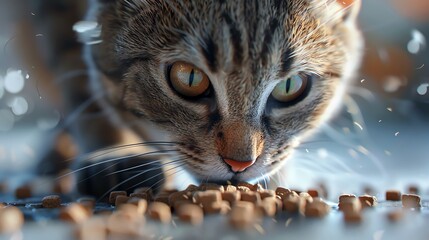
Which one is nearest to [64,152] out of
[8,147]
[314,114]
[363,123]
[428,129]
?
[8,147]

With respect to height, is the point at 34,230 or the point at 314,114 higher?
the point at 314,114

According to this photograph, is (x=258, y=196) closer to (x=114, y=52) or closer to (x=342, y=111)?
(x=114, y=52)

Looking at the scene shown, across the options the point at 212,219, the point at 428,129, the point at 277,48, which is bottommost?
the point at 212,219

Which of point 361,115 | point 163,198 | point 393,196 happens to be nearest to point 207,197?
point 163,198

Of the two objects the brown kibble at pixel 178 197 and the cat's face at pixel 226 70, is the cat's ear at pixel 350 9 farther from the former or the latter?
the brown kibble at pixel 178 197

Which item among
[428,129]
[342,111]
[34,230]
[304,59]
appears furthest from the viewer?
[428,129]

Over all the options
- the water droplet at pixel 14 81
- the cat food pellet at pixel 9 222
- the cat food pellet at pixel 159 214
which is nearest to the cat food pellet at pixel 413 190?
the cat food pellet at pixel 159 214
